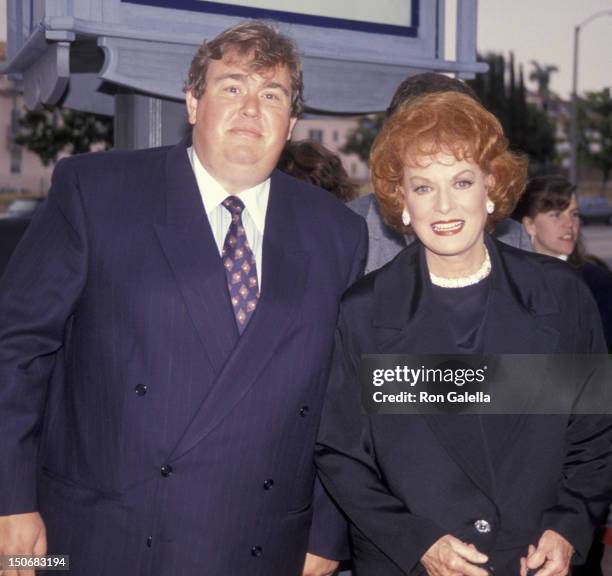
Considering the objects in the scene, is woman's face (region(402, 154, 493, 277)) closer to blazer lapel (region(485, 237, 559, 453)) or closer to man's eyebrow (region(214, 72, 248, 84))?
blazer lapel (region(485, 237, 559, 453))

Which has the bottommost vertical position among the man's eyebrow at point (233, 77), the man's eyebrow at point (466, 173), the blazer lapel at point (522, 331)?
the blazer lapel at point (522, 331)

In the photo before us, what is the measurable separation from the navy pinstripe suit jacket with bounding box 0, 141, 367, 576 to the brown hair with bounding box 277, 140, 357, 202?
1.80 m

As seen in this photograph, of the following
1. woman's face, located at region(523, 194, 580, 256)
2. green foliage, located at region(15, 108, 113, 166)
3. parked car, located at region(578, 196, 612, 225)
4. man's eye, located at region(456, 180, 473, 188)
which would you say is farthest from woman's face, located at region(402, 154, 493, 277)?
parked car, located at region(578, 196, 612, 225)

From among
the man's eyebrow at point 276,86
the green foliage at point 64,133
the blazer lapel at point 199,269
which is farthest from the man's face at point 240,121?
the green foliage at point 64,133

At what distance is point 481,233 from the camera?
3078 mm

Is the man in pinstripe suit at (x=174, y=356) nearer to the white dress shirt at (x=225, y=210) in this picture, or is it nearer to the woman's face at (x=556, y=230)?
the white dress shirt at (x=225, y=210)

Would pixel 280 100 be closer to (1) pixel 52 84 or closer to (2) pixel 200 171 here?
(2) pixel 200 171

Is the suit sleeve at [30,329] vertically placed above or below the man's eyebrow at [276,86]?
below

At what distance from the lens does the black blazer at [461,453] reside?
292cm

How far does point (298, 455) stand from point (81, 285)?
84 centimetres

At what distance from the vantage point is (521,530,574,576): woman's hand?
2.88 m

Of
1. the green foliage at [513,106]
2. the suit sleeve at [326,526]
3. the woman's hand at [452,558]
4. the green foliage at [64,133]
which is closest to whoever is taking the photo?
the woman's hand at [452,558]

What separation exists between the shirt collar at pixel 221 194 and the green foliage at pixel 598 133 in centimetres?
6928

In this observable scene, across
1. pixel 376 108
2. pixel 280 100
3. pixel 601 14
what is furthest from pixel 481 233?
pixel 601 14
